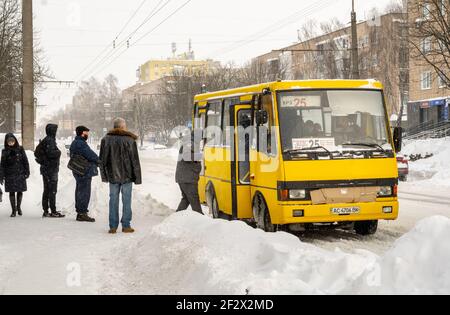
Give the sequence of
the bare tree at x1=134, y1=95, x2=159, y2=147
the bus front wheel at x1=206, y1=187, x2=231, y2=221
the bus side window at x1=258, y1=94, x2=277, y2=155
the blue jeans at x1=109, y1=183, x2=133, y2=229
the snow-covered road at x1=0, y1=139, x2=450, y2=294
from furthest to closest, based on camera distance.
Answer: the bare tree at x1=134, y1=95, x2=159, y2=147 < the bus front wheel at x1=206, y1=187, x2=231, y2=221 < the bus side window at x1=258, y1=94, x2=277, y2=155 < the blue jeans at x1=109, y1=183, x2=133, y2=229 < the snow-covered road at x1=0, y1=139, x2=450, y2=294

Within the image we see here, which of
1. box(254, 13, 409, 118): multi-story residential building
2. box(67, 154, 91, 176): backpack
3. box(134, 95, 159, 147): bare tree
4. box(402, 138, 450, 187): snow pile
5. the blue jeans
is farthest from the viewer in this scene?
box(134, 95, 159, 147): bare tree

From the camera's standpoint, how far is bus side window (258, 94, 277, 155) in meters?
10.5

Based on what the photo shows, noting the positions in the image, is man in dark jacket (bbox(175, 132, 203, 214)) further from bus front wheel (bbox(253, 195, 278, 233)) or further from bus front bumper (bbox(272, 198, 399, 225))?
bus front bumper (bbox(272, 198, 399, 225))

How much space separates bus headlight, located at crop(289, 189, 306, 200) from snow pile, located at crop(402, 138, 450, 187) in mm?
13922

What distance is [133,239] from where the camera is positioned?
9.21 m

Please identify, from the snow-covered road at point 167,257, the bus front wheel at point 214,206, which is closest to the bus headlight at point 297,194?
the snow-covered road at point 167,257

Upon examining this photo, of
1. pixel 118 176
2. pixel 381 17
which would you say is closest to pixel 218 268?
pixel 118 176

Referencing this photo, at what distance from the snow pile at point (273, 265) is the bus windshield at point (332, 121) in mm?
2633

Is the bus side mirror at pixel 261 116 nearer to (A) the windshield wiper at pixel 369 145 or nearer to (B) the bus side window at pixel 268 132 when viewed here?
(B) the bus side window at pixel 268 132

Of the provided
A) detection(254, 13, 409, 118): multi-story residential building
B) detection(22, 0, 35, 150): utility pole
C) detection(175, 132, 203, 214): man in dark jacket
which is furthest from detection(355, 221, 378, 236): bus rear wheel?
detection(254, 13, 409, 118): multi-story residential building

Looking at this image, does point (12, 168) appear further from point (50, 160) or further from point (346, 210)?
point (346, 210)

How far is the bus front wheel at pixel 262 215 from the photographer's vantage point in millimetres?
10625

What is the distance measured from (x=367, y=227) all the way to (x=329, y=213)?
128 centimetres

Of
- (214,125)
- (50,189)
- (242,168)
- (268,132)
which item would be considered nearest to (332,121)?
(268,132)
